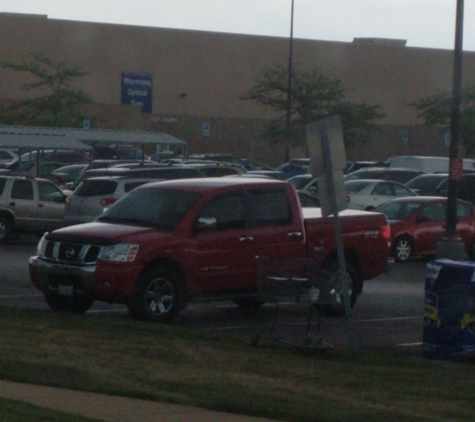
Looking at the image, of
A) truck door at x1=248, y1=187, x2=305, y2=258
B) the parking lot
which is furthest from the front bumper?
truck door at x1=248, y1=187, x2=305, y2=258

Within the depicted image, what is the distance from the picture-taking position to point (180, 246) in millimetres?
14609

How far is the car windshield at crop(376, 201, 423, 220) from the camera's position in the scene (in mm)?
26453

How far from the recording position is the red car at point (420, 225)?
25734 millimetres

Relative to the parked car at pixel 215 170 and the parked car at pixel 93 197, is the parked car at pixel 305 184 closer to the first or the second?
the parked car at pixel 215 170

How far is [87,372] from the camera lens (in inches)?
402

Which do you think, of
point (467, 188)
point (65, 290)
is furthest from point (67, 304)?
point (467, 188)

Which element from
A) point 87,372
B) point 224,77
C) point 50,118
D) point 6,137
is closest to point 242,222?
point 87,372

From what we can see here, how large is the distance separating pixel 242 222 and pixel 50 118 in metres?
48.1

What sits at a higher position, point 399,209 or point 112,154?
point 112,154

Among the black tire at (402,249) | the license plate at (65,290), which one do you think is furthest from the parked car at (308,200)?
the license plate at (65,290)

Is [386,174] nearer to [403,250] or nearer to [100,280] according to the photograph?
[403,250]

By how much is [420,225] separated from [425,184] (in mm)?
12331

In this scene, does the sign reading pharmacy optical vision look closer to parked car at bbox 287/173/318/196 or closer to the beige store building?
the beige store building

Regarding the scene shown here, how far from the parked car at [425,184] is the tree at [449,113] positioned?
96.8 feet
